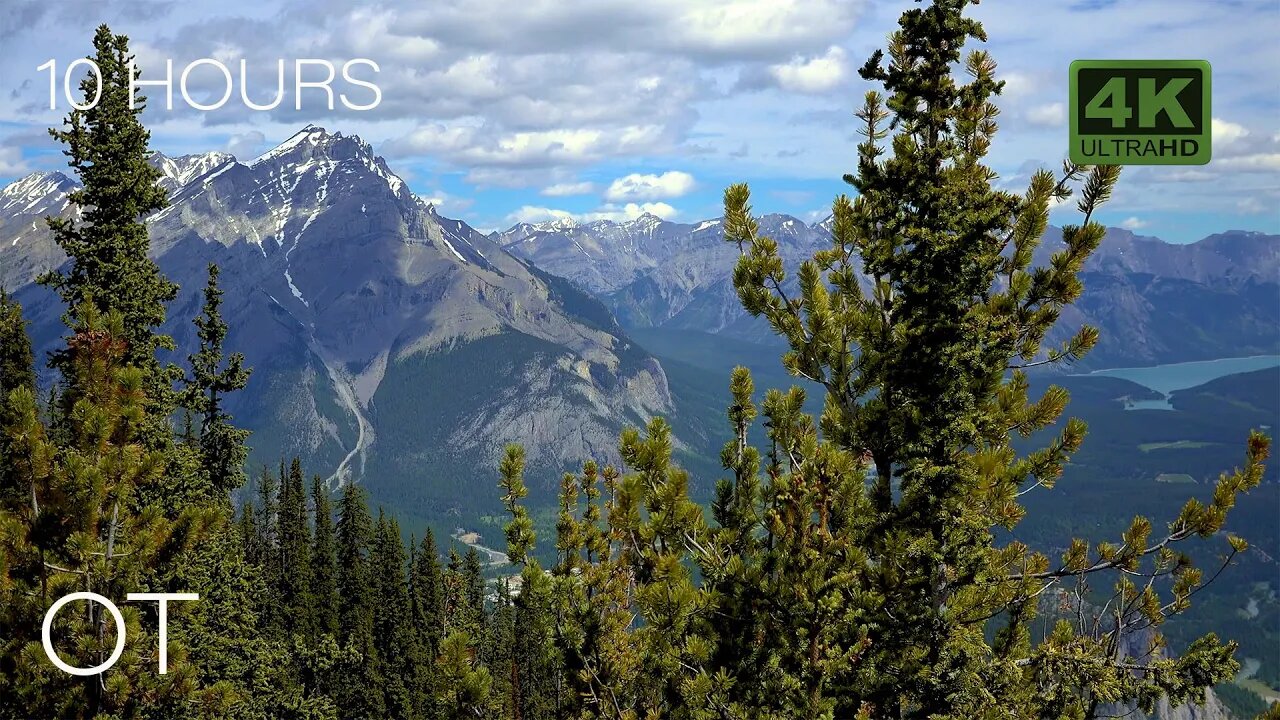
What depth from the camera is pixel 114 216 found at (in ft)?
91.8

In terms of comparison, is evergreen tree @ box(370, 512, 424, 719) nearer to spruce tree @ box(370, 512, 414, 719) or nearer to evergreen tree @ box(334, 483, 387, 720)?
spruce tree @ box(370, 512, 414, 719)

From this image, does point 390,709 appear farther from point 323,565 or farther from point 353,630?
point 323,565

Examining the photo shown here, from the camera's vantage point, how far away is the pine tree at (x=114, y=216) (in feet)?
90.1

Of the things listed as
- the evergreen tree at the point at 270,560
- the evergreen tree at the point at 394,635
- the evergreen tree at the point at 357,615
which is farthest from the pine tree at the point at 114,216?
the evergreen tree at the point at 394,635

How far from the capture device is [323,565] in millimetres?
78125

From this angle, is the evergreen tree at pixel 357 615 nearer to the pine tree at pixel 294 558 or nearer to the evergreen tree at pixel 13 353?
the pine tree at pixel 294 558

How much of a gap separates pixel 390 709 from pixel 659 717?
225ft

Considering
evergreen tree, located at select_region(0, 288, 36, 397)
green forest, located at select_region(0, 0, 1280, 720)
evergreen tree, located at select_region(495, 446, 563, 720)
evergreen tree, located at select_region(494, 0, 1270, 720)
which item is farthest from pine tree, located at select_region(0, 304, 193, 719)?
evergreen tree, located at select_region(0, 288, 36, 397)

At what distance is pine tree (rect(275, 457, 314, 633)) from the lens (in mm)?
74312

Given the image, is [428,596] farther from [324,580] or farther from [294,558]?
[294,558]

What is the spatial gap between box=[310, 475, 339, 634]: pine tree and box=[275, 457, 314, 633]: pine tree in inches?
30.4

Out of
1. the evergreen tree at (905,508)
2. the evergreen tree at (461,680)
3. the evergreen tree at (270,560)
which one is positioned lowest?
the evergreen tree at (270,560)

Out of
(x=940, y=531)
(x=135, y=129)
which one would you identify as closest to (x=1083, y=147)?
(x=940, y=531)

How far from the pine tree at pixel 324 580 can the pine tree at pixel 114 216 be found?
5246 centimetres
